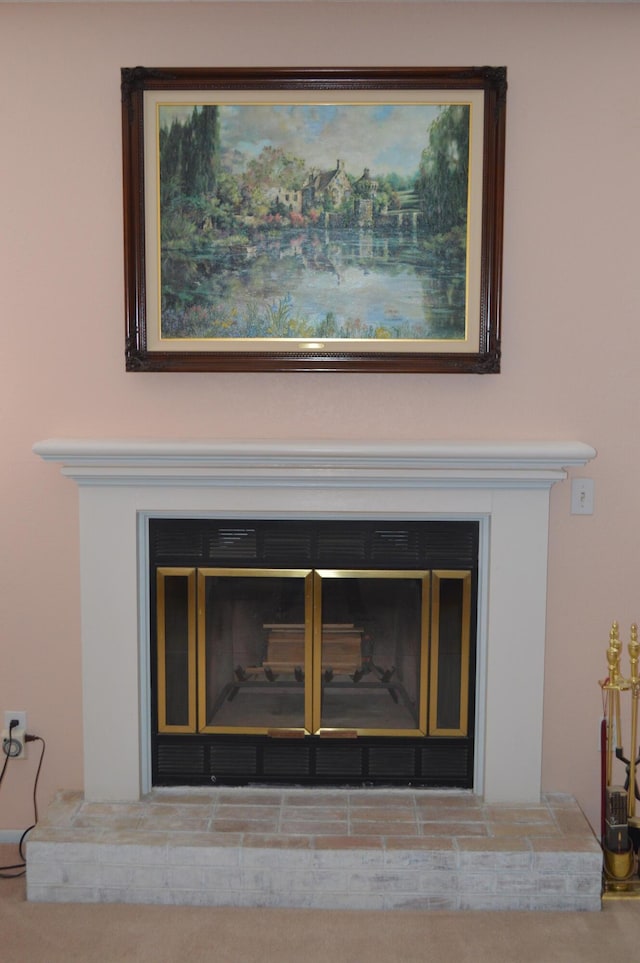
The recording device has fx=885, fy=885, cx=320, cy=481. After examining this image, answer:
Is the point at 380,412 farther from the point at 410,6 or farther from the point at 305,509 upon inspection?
the point at 410,6

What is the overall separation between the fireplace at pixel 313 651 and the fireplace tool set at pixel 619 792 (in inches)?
16.6

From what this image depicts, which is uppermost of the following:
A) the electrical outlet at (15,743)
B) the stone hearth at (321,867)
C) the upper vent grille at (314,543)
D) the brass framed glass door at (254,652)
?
the upper vent grille at (314,543)

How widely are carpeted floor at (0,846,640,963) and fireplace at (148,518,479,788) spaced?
45cm

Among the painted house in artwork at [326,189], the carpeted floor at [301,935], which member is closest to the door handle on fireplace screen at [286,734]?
the carpeted floor at [301,935]

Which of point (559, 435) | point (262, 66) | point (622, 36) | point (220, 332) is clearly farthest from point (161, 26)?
point (559, 435)

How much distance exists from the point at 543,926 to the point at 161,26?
2.84m

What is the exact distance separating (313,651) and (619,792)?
102 centimetres

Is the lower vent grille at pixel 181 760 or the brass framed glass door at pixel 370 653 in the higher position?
the brass framed glass door at pixel 370 653

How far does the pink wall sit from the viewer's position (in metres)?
2.63

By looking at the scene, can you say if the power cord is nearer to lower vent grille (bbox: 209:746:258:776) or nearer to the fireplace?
the fireplace

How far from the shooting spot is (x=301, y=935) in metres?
2.45

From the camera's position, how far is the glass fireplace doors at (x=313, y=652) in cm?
284

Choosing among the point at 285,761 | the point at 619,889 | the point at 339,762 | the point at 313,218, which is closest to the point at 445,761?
the point at 339,762

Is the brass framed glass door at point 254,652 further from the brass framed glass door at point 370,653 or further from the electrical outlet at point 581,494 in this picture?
the electrical outlet at point 581,494
